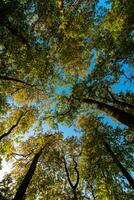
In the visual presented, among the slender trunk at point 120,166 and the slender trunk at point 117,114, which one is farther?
the slender trunk at point 120,166

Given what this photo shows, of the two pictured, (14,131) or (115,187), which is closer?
(115,187)

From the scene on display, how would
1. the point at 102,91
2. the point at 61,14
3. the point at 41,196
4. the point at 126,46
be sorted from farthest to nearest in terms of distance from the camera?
1. the point at 41,196
2. the point at 61,14
3. the point at 102,91
4. the point at 126,46

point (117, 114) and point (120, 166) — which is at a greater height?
point (120, 166)

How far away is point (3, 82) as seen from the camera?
1033 inches

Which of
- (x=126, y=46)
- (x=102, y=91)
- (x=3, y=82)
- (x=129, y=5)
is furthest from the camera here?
(x=3, y=82)

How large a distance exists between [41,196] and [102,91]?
45.3 ft

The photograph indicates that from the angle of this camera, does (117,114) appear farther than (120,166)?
No

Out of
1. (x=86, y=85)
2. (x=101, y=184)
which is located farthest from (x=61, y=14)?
(x=101, y=184)

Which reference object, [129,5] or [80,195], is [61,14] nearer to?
[129,5]

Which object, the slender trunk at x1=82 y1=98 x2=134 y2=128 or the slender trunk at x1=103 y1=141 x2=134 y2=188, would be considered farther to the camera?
Result: the slender trunk at x1=103 y1=141 x2=134 y2=188

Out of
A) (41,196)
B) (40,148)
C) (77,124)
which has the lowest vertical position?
(41,196)

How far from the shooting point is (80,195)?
28375mm

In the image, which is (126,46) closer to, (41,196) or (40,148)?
(40,148)

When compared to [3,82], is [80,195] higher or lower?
lower
